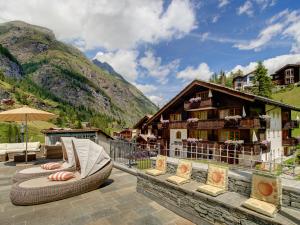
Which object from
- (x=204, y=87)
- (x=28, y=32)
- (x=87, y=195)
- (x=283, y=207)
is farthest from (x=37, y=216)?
(x=28, y=32)

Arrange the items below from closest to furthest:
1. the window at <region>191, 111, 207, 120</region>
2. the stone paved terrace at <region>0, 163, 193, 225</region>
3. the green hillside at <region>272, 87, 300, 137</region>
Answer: the stone paved terrace at <region>0, 163, 193, 225</region>, the window at <region>191, 111, 207, 120</region>, the green hillside at <region>272, 87, 300, 137</region>

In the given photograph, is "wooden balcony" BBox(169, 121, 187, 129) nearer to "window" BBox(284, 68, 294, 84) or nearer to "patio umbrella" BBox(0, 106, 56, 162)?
Answer: "patio umbrella" BBox(0, 106, 56, 162)

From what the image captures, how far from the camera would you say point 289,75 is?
5928 centimetres

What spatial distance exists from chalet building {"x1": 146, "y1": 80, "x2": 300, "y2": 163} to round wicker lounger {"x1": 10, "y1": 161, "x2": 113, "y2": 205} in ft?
37.0

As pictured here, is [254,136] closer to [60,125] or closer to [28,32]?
[60,125]

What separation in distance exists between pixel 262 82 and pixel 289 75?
22201 mm

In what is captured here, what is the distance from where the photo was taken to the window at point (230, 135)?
20.1m

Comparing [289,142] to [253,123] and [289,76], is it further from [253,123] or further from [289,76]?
[289,76]

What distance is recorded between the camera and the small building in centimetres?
1595

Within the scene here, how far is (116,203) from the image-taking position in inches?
232

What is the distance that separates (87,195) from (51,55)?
7653 inches

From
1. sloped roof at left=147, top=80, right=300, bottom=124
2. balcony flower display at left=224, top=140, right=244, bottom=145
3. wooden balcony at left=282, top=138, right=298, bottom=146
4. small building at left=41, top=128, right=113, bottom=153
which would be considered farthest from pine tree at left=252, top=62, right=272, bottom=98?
small building at left=41, top=128, right=113, bottom=153

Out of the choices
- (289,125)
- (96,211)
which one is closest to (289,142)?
(289,125)

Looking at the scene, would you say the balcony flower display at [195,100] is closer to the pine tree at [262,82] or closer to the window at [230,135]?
the window at [230,135]
